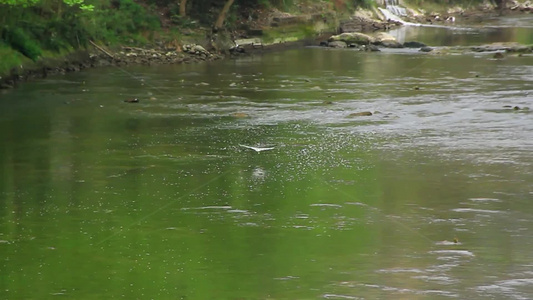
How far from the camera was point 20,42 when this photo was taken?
37.1 metres

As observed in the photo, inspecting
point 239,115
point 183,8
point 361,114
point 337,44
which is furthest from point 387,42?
point 239,115

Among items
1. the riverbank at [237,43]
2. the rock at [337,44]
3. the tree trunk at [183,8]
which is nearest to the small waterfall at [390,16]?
the riverbank at [237,43]

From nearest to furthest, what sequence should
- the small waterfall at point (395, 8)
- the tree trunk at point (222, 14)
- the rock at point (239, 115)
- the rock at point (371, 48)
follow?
the rock at point (239, 115)
the rock at point (371, 48)
the tree trunk at point (222, 14)
the small waterfall at point (395, 8)

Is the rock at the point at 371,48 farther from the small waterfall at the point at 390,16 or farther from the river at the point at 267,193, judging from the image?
the small waterfall at the point at 390,16

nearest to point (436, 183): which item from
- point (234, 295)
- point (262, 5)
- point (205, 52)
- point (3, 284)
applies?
point (234, 295)

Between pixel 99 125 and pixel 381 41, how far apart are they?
32481mm

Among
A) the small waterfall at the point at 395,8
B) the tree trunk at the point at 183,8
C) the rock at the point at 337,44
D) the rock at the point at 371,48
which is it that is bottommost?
the rock at the point at 337,44

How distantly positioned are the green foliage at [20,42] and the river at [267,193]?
2774 millimetres

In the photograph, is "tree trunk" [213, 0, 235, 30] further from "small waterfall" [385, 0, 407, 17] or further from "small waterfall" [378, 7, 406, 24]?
"small waterfall" [385, 0, 407, 17]

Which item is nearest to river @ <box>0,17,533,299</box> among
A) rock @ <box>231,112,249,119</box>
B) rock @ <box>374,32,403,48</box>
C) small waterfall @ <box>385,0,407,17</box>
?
rock @ <box>231,112,249,119</box>

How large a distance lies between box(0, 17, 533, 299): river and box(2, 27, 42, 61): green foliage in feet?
9.10

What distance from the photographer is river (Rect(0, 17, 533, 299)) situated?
12.3 metres

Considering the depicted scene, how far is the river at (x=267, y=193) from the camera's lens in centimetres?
1228

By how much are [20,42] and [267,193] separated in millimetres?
21895
